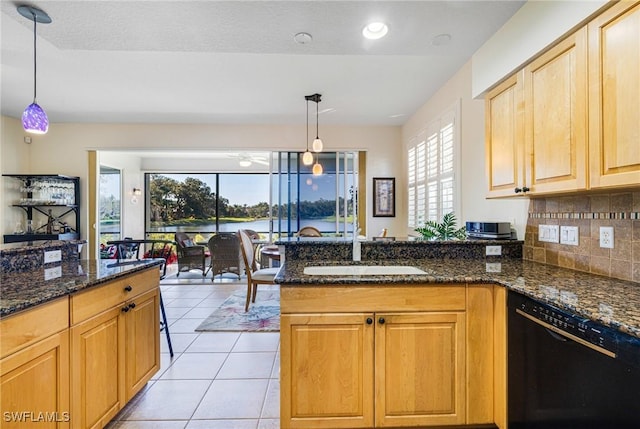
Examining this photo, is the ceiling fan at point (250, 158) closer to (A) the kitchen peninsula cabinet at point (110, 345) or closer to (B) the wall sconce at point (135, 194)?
(B) the wall sconce at point (135, 194)

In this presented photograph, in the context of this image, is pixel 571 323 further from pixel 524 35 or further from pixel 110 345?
pixel 110 345

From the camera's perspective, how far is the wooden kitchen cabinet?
1161 millimetres

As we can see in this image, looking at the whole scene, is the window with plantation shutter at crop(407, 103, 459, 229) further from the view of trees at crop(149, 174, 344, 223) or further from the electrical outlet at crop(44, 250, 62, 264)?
the view of trees at crop(149, 174, 344, 223)

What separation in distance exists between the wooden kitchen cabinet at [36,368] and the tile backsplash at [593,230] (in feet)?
8.35

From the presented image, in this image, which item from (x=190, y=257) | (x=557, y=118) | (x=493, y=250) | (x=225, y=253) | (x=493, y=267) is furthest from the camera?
(x=190, y=257)

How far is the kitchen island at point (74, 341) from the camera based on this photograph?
1201 mm

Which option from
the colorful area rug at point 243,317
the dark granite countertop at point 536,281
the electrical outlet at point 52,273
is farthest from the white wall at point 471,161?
the electrical outlet at point 52,273

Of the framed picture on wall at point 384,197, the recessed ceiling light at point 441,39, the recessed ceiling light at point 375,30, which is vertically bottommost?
the framed picture on wall at point 384,197

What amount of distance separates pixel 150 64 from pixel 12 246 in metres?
2.07

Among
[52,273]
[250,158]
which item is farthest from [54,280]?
[250,158]

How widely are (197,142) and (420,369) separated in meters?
4.77

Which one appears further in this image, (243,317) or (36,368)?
(243,317)

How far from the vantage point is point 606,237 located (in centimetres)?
160

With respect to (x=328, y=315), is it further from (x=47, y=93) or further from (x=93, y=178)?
(x=93, y=178)
